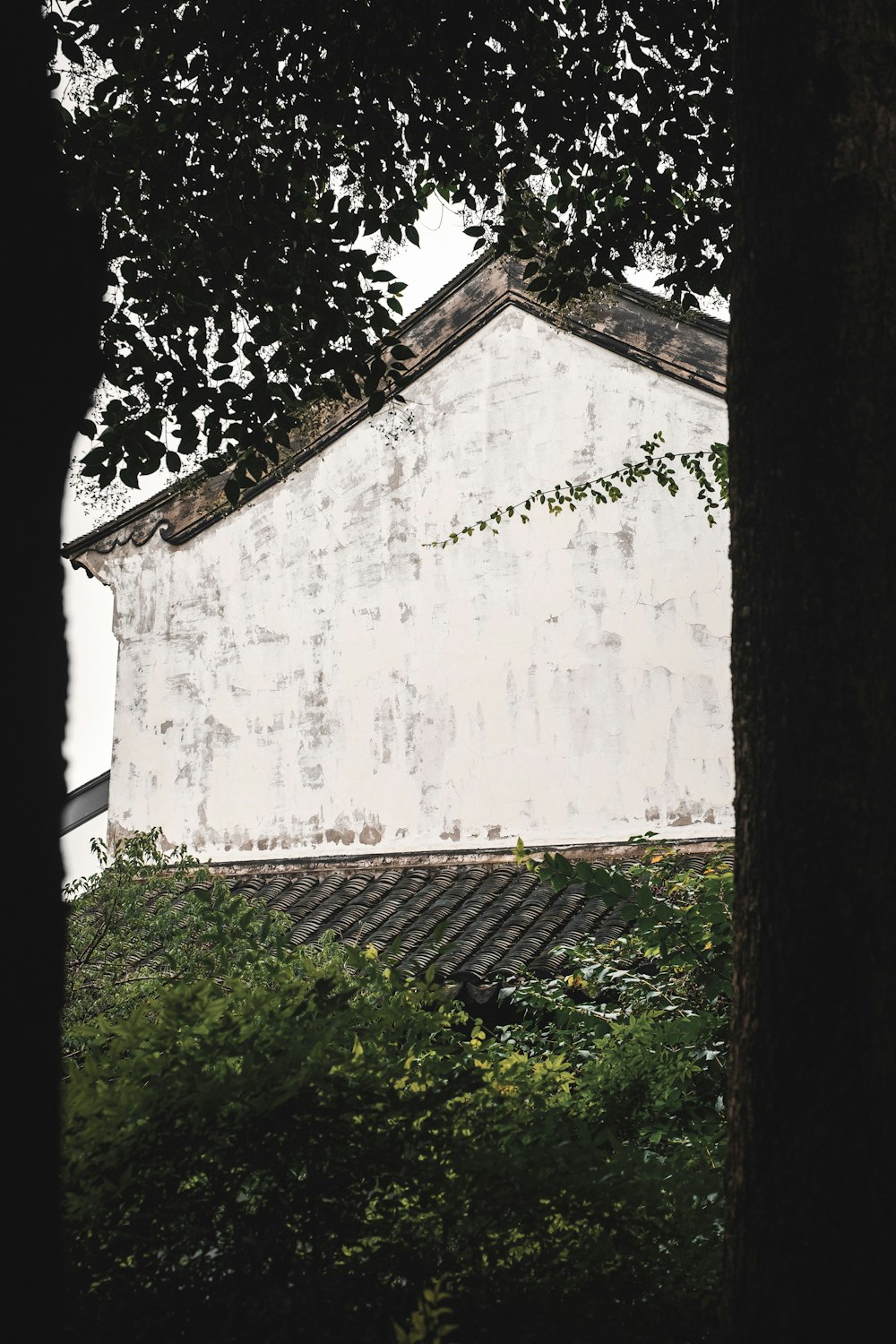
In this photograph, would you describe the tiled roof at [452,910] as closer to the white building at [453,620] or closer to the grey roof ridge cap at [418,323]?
the white building at [453,620]

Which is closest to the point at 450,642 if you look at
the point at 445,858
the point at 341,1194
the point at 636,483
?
the point at 445,858

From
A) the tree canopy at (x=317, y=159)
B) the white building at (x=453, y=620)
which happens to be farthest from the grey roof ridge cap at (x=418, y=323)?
the tree canopy at (x=317, y=159)

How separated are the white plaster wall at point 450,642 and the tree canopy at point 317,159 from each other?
16.1ft

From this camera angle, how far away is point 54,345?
1.73 meters

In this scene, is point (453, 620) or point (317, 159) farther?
point (453, 620)

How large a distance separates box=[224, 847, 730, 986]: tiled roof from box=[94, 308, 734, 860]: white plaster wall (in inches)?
13.6

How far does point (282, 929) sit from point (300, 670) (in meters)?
6.74

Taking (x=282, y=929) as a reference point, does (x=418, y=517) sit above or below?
above

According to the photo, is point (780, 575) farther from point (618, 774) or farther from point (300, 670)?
point (300, 670)

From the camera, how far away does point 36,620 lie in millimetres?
1658

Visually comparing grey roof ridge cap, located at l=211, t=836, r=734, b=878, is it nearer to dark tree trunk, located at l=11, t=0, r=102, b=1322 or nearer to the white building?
the white building

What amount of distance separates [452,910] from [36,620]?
7107mm

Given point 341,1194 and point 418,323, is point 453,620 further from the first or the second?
point 341,1194

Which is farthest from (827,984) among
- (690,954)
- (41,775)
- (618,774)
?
(618,774)
